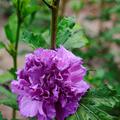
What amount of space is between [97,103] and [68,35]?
0.28 metres

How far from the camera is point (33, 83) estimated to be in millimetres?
1330

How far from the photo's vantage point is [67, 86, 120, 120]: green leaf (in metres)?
1.42

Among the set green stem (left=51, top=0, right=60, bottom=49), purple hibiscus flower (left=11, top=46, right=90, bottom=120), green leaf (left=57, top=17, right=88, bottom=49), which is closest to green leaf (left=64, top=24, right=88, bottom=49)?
green leaf (left=57, top=17, right=88, bottom=49)

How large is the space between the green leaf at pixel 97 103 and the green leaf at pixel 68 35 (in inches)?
8.3

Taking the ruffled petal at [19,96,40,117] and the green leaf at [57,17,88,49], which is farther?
the green leaf at [57,17,88,49]

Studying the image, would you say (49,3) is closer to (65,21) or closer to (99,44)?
(65,21)

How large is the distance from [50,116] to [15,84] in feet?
0.48

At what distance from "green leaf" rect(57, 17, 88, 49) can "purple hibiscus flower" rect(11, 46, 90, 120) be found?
0.21 m

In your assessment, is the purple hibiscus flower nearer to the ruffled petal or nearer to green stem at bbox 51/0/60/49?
the ruffled petal

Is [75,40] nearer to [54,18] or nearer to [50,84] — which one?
[54,18]

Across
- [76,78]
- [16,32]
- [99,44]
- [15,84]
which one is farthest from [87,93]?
[99,44]

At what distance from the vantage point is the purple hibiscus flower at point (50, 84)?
132cm

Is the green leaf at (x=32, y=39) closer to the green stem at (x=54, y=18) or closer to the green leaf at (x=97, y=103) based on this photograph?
the green stem at (x=54, y=18)

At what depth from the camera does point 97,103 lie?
1431 millimetres
